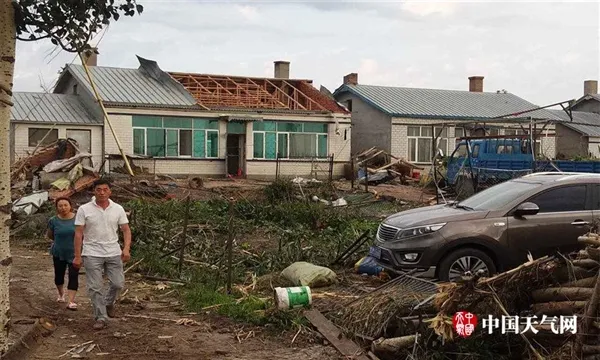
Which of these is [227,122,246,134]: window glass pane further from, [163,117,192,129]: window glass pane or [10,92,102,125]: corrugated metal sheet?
[10,92,102,125]: corrugated metal sheet

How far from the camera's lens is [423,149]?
120 ft

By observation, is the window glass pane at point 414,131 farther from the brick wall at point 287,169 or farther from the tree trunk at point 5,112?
the tree trunk at point 5,112

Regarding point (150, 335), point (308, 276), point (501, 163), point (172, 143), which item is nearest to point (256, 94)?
point (172, 143)

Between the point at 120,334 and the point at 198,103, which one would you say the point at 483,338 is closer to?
the point at 120,334

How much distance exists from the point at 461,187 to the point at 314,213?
22.8 feet

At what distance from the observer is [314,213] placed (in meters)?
15.3

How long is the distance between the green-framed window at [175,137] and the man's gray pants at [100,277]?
23.1 meters

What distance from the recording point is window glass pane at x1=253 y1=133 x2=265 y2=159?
107 ft

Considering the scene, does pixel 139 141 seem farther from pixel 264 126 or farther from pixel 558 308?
pixel 558 308

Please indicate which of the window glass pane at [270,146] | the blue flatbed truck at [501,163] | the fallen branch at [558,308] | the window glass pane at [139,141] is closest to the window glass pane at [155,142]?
the window glass pane at [139,141]

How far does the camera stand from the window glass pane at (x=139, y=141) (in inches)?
1183

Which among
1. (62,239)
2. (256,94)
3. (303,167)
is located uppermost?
(256,94)

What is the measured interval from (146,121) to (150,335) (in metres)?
24.3

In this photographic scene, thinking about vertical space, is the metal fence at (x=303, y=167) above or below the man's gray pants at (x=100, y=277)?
above
